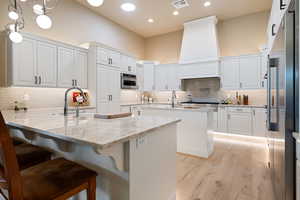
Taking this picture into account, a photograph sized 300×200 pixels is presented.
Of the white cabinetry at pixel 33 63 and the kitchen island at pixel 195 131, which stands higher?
the white cabinetry at pixel 33 63

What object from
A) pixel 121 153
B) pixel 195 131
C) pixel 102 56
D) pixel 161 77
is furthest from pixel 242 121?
pixel 121 153

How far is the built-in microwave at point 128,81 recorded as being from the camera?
4.93 metres

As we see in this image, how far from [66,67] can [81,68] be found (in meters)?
0.38

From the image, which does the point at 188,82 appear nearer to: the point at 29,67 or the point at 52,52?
the point at 52,52

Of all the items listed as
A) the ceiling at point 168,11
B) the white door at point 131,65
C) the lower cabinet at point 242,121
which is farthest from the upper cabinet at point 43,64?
the lower cabinet at point 242,121

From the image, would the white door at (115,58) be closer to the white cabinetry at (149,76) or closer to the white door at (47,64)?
the white door at (47,64)

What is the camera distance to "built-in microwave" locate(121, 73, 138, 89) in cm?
493

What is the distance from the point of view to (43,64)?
3209 millimetres

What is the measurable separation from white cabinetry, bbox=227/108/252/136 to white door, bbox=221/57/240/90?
757 millimetres

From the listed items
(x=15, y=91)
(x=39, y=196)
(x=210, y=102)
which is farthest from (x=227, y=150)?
(x=15, y=91)

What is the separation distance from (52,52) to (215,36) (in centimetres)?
450

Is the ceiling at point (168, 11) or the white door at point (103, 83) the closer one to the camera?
the white door at point (103, 83)

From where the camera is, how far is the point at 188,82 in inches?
230

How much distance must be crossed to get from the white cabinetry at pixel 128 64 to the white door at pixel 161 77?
1108 millimetres
